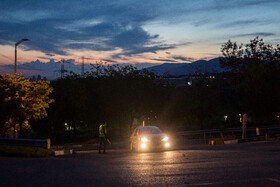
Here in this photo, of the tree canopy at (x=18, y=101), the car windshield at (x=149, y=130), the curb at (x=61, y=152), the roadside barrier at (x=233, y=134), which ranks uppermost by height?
the tree canopy at (x=18, y=101)

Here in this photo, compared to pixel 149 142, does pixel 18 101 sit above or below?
above

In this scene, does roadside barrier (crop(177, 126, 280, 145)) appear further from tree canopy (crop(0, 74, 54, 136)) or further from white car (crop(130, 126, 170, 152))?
tree canopy (crop(0, 74, 54, 136))

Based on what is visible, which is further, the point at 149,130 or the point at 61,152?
the point at 149,130


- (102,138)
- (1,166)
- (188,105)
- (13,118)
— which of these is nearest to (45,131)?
(188,105)

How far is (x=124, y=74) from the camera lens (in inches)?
2201

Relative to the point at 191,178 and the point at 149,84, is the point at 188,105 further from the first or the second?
the point at 191,178

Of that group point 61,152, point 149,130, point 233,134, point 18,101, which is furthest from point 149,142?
point 233,134

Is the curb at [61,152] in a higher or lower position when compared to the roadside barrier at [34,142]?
lower

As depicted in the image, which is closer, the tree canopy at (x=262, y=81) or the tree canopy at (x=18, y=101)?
the tree canopy at (x=18, y=101)

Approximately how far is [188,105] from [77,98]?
1985 centimetres

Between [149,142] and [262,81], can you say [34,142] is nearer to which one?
[149,142]

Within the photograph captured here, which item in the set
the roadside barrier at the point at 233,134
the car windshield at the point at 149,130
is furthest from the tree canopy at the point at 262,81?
the car windshield at the point at 149,130

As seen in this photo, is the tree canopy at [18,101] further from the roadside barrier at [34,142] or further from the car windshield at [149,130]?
the car windshield at [149,130]

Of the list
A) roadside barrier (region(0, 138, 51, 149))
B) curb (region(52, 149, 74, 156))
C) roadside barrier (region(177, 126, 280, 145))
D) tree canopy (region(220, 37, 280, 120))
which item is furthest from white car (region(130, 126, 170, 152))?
tree canopy (region(220, 37, 280, 120))
